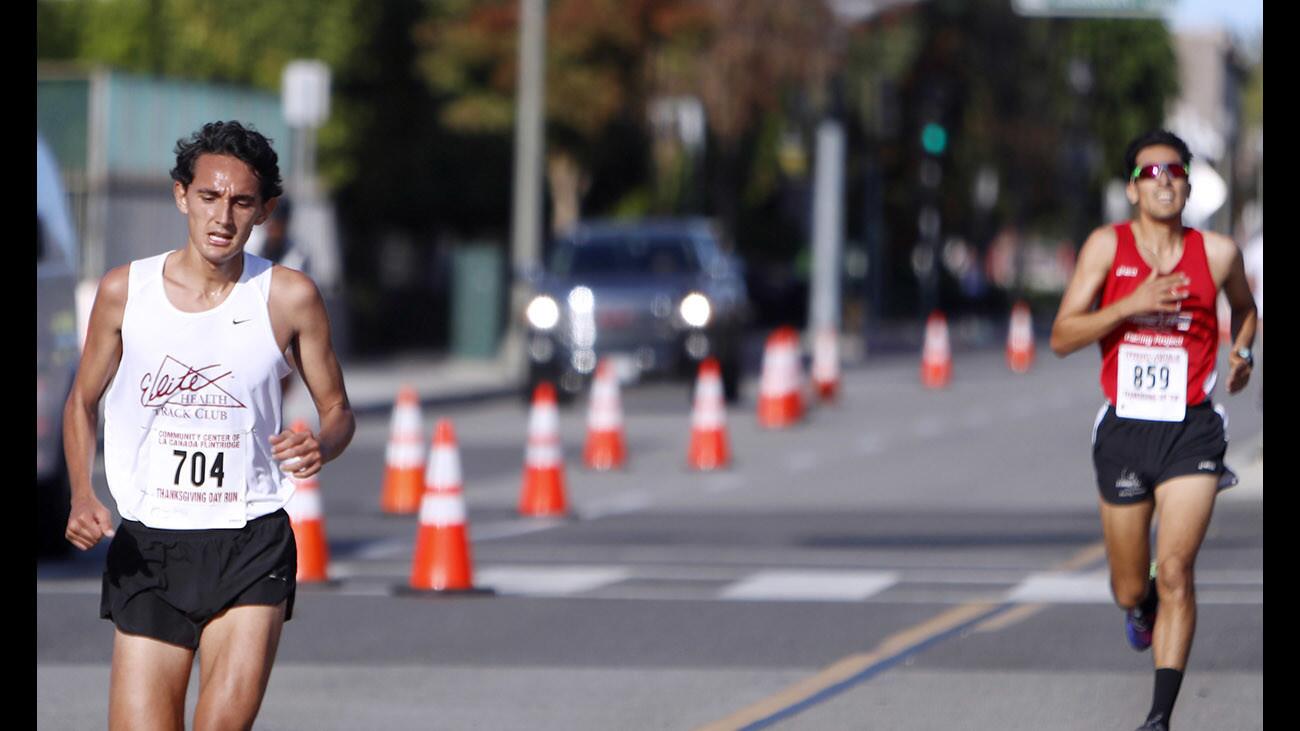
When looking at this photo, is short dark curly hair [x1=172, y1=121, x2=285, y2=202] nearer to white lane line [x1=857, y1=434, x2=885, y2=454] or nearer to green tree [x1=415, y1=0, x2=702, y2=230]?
white lane line [x1=857, y1=434, x2=885, y2=454]

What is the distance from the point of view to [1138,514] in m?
7.87

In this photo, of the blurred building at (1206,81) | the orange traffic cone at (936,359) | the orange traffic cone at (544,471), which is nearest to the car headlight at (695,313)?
the orange traffic cone at (936,359)

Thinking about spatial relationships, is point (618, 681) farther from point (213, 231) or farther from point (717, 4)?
point (717, 4)

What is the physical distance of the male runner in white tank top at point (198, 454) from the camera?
5617 millimetres

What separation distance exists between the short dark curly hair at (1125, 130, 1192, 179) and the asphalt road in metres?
1.87

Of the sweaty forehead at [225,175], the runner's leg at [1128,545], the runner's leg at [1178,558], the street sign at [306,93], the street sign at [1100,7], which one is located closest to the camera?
the sweaty forehead at [225,175]

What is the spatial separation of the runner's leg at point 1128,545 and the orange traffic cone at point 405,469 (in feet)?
25.7

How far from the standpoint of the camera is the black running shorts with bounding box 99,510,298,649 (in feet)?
18.5

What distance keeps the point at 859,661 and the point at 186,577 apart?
15.1ft

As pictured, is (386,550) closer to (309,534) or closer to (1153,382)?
(309,534)

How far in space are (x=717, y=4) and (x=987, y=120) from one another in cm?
2106

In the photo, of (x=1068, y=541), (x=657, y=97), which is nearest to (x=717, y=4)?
(x=657, y=97)

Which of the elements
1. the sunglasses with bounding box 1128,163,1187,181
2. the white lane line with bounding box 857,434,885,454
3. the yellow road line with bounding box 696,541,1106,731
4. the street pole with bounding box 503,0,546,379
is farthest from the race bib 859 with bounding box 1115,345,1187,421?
the street pole with bounding box 503,0,546,379

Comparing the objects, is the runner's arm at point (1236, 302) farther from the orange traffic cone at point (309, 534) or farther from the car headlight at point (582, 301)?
the car headlight at point (582, 301)
